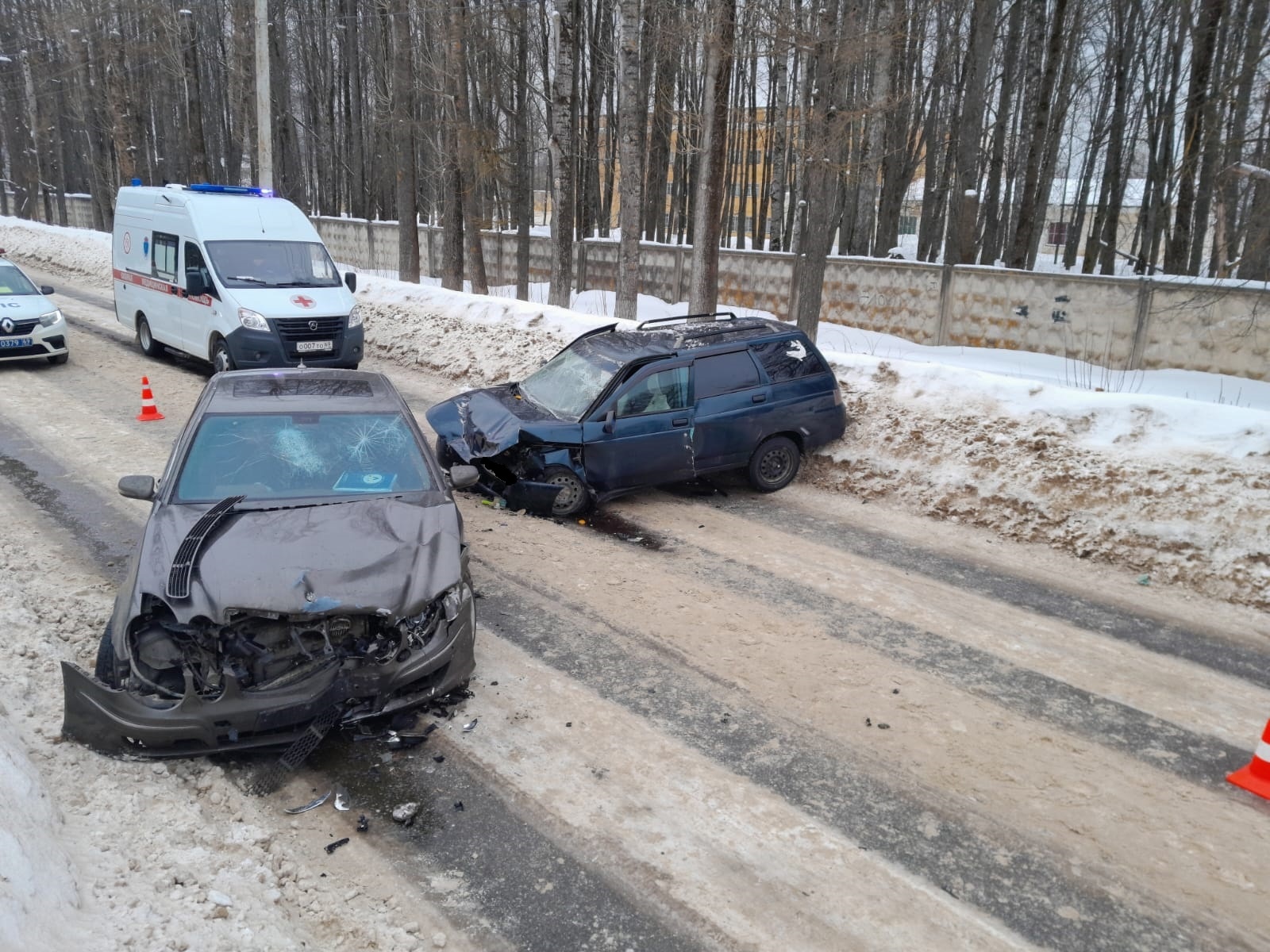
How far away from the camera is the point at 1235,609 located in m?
7.46

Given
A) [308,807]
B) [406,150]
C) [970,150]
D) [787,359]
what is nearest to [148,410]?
[787,359]

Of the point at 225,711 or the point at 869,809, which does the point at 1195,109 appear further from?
the point at 225,711

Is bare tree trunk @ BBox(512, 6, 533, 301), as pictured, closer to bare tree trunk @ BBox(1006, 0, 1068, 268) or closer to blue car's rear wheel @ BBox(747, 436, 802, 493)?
bare tree trunk @ BBox(1006, 0, 1068, 268)

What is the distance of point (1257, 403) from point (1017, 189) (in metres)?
36.8

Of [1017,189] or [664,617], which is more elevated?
[1017,189]

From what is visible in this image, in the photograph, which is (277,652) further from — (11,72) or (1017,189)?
(11,72)

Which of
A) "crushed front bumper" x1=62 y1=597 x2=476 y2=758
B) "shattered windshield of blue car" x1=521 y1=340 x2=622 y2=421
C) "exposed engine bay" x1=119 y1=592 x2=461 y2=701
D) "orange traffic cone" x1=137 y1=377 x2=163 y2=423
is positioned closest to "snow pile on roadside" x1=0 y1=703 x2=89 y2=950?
"crushed front bumper" x1=62 y1=597 x2=476 y2=758

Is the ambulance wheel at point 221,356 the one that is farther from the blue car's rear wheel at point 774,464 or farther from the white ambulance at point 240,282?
the blue car's rear wheel at point 774,464

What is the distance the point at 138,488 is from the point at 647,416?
15.7 feet

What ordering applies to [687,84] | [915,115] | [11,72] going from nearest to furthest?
[915,115], [687,84], [11,72]

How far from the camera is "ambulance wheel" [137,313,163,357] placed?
51.9 ft

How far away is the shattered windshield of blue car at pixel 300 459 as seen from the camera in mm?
5922

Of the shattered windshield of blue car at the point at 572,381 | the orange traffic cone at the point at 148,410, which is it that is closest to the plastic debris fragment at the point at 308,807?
the shattered windshield of blue car at the point at 572,381

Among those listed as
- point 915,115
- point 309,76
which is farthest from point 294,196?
point 915,115
